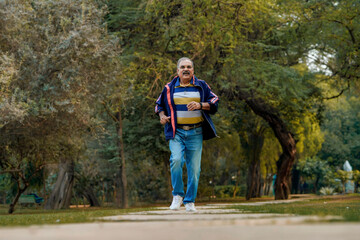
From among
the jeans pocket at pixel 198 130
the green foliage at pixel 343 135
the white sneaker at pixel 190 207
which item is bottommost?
the white sneaker at pixel 190 207

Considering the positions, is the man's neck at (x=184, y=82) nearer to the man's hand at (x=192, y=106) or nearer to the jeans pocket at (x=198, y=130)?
the man's hand at (x=192, y=106)

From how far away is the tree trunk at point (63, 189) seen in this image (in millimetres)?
25891

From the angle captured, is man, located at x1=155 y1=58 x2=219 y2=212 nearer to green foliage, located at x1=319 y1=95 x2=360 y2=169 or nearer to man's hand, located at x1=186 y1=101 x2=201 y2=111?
man's hand, located at x1=186 y1=101 x2=201 y2=111

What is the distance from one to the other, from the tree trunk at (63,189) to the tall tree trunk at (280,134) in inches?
383

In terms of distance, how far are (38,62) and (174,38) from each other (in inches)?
191

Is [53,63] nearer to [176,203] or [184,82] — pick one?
[184,82]

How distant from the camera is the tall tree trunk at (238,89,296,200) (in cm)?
2205

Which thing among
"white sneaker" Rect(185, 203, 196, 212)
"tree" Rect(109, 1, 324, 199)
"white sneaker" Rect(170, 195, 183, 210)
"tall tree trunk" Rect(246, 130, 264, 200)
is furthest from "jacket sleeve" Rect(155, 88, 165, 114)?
"tall tree trunk" Rect(246, 130, 264, 200)

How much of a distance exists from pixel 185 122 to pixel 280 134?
53.7 ft

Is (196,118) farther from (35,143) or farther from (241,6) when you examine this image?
(35,143)

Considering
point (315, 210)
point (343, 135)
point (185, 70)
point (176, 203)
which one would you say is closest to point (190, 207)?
point (176, 203)

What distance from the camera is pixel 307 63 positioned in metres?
25.1

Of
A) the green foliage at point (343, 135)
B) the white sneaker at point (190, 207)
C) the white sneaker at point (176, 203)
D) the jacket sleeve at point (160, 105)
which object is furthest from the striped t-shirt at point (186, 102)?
the green foliage at point (343, 135)

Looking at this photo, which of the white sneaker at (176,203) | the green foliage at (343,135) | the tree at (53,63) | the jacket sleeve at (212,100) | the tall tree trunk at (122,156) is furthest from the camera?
the green foliage at (343,135)
